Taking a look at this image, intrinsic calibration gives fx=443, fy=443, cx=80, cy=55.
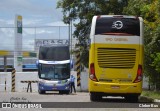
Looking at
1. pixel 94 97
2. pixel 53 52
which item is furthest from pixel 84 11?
pixel 94 97

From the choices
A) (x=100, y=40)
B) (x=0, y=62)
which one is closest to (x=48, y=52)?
(x=100, y=40)

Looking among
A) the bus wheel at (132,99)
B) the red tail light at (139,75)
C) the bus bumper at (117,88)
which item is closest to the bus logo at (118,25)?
the red tail light at (139,75)

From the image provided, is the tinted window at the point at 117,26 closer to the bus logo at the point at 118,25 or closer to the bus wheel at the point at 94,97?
the bus logo at the point at 118,25

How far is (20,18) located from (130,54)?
1446 inches

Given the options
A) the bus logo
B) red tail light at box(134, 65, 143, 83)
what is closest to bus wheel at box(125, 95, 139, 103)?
red tail light at box(134, 65, 143, 83)

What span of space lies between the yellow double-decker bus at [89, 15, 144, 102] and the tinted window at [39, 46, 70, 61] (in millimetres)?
14051

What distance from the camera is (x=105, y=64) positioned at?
69.9 ft

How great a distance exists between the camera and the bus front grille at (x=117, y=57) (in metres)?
21.2

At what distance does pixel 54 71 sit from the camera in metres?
35.8

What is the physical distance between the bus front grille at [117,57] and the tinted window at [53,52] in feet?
46.4

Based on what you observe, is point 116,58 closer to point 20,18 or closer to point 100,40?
point 100,40

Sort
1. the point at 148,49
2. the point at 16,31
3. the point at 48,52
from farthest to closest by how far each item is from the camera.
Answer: the point at 16,31 → the point at 48,52 → the point at 148,49

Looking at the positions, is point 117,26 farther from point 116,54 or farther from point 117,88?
point 117,88

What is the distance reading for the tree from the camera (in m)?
40.8
